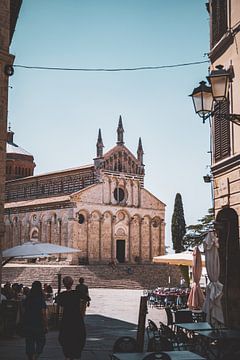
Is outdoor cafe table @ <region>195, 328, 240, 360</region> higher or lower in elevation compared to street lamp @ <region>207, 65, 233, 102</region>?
lower

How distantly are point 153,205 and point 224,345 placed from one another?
154 feet

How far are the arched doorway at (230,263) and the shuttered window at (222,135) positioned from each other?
128 cm

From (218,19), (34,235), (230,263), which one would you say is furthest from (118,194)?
(230,263)

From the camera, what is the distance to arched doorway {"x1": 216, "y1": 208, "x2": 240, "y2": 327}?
1165 cm

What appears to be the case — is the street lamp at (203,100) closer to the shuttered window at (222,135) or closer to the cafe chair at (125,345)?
the shuttered window at (222,135)

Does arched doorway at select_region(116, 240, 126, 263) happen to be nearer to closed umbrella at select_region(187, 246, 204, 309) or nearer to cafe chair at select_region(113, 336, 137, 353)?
closed umbrella at select_region(187, 246, 204, 309)

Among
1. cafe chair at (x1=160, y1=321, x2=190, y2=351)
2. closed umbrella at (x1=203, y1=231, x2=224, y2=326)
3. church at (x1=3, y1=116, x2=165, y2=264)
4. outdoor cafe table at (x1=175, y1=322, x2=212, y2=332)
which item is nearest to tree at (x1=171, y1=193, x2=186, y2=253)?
church at (x1=3, y1=116, x2=165, y2=264)

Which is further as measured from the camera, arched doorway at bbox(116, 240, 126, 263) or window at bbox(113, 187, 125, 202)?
window at bbox(113, 187, 125, 202)

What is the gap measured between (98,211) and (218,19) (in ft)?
127

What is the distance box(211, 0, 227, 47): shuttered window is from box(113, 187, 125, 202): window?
132 ft

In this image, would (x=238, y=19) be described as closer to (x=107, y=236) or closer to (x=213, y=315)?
(x=213, y=315)

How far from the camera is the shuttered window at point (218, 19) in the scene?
12.3 metres

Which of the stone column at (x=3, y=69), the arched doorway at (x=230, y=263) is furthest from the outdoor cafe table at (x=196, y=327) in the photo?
the stone column at (x=3, y=69)

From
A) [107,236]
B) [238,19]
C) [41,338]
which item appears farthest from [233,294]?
[107,236]
